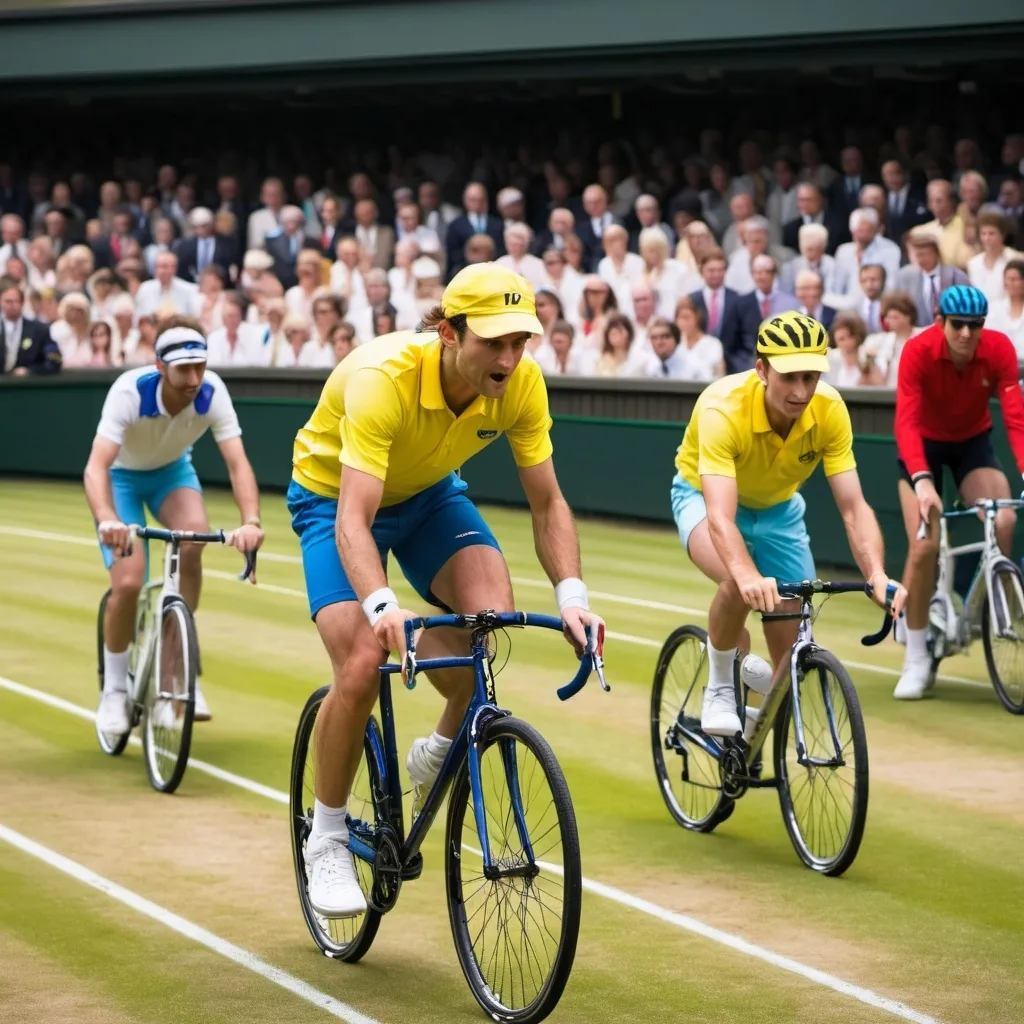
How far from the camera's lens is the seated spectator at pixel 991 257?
15797mm

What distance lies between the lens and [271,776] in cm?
884

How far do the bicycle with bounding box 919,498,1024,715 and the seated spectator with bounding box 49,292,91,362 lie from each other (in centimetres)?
1415

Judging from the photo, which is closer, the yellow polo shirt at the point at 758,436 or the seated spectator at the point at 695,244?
the yellow polo shirt at the point at 758,436

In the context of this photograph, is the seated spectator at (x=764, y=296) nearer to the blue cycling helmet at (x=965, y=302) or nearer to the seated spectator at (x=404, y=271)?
the seated spectator at (x=404, y=271)

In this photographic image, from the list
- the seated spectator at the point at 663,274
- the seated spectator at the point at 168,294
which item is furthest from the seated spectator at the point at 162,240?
the seated spectator at the point at 663,274

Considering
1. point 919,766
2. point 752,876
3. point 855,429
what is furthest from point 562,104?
point 752,876

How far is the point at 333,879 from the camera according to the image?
19.3 feet

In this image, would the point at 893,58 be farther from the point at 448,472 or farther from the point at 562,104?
the point at 448,472

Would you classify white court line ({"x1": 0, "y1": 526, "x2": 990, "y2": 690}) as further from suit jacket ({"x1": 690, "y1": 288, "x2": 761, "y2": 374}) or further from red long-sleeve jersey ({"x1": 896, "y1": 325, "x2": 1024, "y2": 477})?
suit jacket ({"x1": 690, "y1": 288, "x2": 761, "y2": 374})

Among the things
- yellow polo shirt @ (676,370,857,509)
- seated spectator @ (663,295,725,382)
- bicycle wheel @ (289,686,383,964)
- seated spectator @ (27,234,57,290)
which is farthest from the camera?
seated spectator @ (27,234,57,290)

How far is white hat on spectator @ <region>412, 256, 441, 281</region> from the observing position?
20328 millimetres

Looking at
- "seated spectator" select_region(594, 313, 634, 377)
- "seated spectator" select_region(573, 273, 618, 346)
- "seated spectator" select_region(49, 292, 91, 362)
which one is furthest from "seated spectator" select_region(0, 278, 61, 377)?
"seated spectator" select_region(594, 313, 634, 377)

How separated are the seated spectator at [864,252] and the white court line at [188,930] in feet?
36.0

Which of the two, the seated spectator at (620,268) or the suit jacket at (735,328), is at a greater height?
the seated spectator at (620,268)
